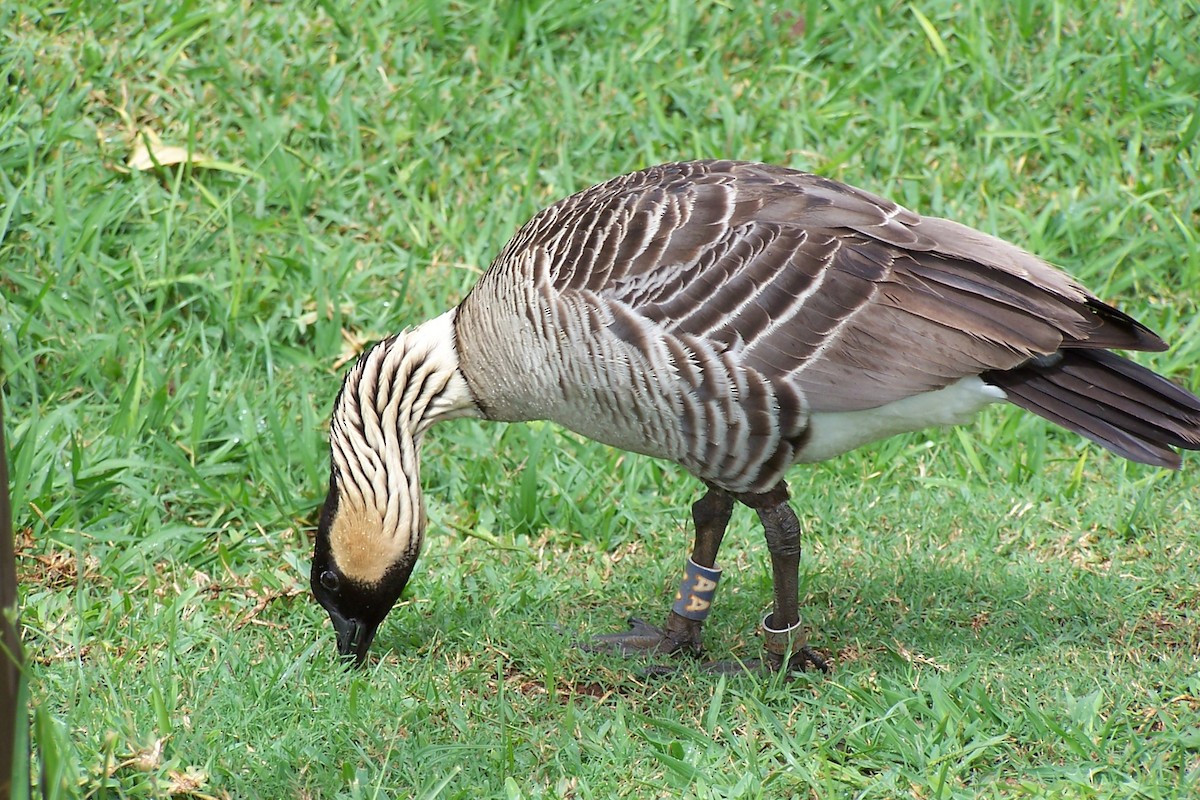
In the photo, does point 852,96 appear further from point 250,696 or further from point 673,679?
point 250,696

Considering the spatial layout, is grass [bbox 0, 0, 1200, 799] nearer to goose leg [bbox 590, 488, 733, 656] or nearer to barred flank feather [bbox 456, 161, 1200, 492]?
goose leg [bbox 590, 488, 733, 656]

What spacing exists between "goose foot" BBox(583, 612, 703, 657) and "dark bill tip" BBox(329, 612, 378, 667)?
80 centimetres

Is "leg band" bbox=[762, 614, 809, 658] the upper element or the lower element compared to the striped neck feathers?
lower

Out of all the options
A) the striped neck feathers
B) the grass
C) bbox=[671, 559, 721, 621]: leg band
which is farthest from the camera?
bbox=[671, 559, 721, 621]: leg band

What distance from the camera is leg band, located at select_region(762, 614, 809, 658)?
4480 millimetres

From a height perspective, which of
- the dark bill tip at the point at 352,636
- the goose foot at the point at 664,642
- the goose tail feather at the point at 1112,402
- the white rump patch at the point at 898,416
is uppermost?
the goose tail feather at the point at 1112,402

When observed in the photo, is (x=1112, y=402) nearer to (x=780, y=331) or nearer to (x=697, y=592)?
(x=780, y=331)

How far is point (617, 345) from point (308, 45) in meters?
4.03

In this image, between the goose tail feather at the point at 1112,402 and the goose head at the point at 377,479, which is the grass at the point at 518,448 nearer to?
the goose head at the point at 377,479

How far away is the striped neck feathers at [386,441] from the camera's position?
440 cm

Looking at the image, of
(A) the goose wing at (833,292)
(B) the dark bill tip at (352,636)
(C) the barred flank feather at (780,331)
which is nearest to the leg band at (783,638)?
(C) the barred flank feather at (780,331)

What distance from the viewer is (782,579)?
14.6 feet

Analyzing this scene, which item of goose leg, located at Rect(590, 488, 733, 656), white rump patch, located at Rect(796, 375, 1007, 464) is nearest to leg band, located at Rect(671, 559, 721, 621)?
goose leg, located at Rect(590, 488, 733, 656)

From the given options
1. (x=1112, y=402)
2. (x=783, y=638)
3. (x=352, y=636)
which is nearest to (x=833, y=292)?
(x=1112, y=402)
